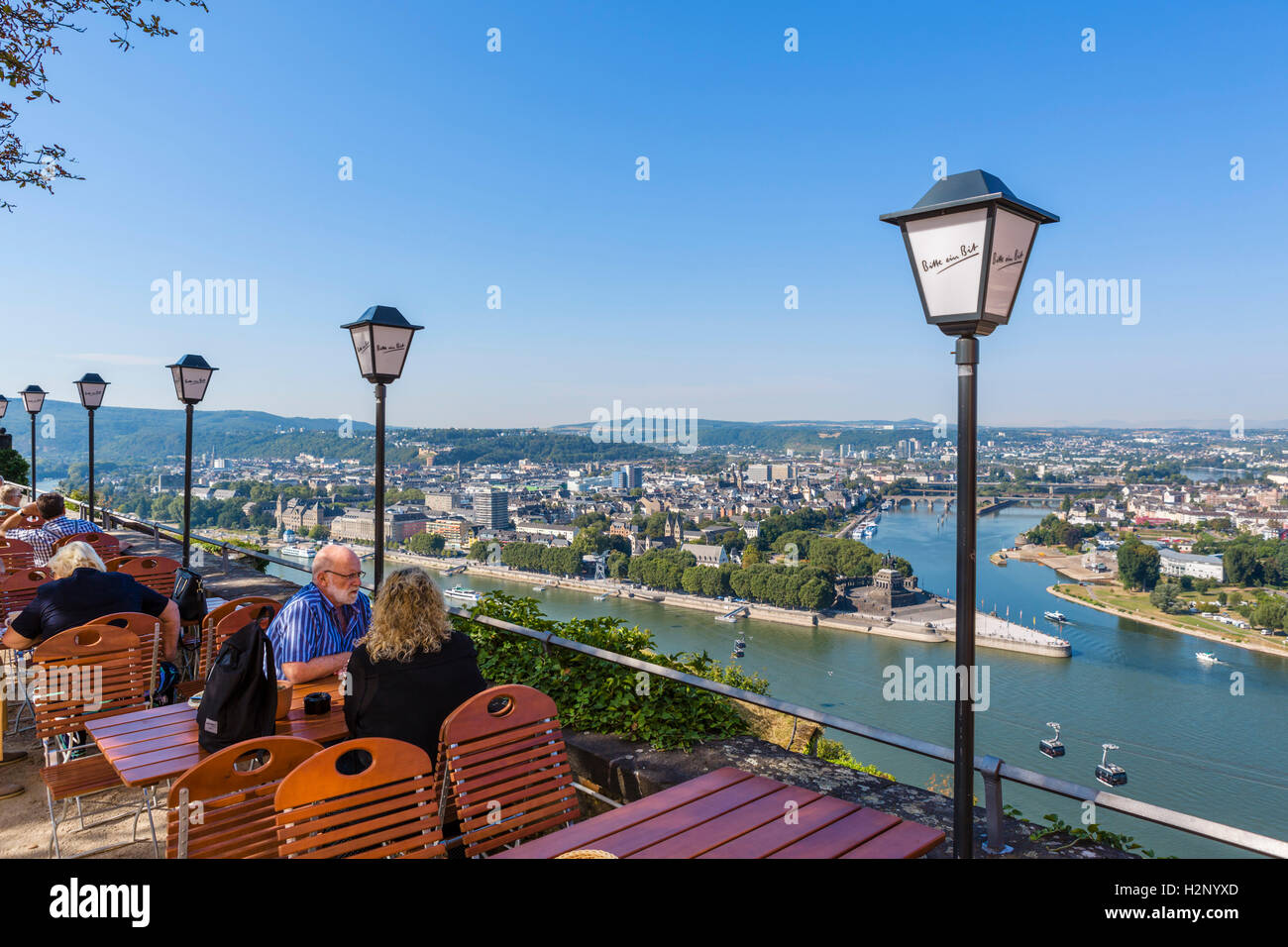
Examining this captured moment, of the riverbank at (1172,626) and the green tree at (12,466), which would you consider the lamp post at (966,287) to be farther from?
the riverbank at (1172,626)

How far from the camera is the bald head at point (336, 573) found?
347 centimetres

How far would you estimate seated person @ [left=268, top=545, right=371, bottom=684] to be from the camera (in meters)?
3.36

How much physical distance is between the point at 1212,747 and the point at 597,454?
78.4m

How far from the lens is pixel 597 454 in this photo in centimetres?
10056

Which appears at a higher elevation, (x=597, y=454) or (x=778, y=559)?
(x=597, y=454)

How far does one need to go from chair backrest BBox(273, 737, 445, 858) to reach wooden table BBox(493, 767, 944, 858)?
343mm

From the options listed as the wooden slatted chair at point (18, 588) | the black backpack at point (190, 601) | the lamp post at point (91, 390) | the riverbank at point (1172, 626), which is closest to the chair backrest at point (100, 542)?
the wooden slatted chair at point (18, 588)

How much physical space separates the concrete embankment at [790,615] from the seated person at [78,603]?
3606 centimetres

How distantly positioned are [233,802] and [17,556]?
6.41 m

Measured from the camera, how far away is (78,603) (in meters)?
3.85

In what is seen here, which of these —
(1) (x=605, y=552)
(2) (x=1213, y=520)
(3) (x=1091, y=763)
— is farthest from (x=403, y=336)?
(2) (x=1213, y=520)
